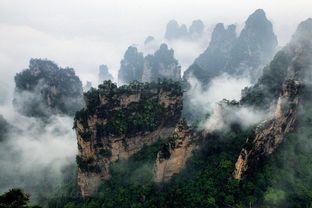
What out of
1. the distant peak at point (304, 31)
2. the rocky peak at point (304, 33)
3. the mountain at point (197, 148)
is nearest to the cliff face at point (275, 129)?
the mountain at point (197, 148)

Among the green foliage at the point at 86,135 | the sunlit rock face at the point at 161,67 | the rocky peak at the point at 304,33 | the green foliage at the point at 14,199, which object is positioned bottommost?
the green foliage at the point at 14,199

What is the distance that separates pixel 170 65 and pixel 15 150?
160 feet

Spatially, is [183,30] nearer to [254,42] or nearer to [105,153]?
[254,42]

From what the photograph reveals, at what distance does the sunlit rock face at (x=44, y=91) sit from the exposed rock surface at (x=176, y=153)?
1657 inches

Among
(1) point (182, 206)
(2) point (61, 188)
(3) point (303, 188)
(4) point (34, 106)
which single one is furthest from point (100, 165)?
(4) point (34, 106)

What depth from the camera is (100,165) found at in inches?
1864

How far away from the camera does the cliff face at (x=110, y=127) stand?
46.5m

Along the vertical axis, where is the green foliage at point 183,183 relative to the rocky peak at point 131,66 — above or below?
below

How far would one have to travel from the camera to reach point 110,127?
46.7m

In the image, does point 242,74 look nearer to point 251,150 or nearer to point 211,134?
point 211,134

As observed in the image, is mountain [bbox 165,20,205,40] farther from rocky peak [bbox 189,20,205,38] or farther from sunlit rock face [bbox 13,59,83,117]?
sunlit rock face [bbox 13,59,83,117]

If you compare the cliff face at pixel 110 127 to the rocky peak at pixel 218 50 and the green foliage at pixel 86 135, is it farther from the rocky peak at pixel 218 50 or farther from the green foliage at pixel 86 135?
the rocky peak at pixel 218 50

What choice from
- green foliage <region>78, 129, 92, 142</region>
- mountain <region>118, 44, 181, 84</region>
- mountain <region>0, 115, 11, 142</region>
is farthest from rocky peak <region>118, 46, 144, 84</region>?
green foliage <region>78, 129, 92, 142</region>

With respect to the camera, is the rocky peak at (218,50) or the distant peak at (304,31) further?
the rocky peak at (218,50)
